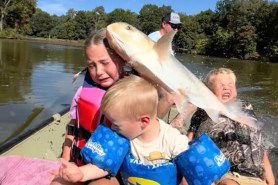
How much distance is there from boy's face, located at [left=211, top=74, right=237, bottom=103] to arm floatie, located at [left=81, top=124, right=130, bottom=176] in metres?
1.37

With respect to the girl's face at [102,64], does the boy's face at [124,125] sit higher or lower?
lower

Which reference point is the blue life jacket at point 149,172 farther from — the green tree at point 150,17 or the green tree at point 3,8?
the green tree at point 150,17

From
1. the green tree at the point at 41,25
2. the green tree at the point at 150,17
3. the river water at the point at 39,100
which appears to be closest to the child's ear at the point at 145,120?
the river water at the point at 39,100

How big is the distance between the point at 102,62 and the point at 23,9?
216ft

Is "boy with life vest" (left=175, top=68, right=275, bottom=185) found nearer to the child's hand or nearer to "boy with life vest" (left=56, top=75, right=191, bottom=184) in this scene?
"boy with life vest" (left=56, top=75, right=191, bottom=184)

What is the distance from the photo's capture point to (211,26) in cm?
7412

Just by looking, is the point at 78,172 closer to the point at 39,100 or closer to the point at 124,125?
the point at 124,125

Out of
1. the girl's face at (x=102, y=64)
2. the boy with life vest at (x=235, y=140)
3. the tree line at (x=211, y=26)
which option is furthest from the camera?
the tree line at (x=211, y=26)

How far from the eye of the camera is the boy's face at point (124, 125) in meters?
2.37

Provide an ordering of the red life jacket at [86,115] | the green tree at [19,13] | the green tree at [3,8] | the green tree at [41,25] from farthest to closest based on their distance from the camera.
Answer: the green tree at [41,25] → the green tree at [19,13] → the green tree at [3,8] → the red life jacket at [86,115]

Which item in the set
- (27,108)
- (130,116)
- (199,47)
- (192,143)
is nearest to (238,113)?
(192,143)

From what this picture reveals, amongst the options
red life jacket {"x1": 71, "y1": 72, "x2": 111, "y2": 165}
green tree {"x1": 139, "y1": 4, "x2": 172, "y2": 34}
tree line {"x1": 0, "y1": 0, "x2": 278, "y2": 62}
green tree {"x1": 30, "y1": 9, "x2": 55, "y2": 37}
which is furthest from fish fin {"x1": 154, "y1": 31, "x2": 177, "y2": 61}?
green tree {"x1": 30, "y1": 9, "x2": 55, "y2": 37}

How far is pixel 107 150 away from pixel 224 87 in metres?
1.53

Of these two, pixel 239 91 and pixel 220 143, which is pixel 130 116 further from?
pixel 239 91
